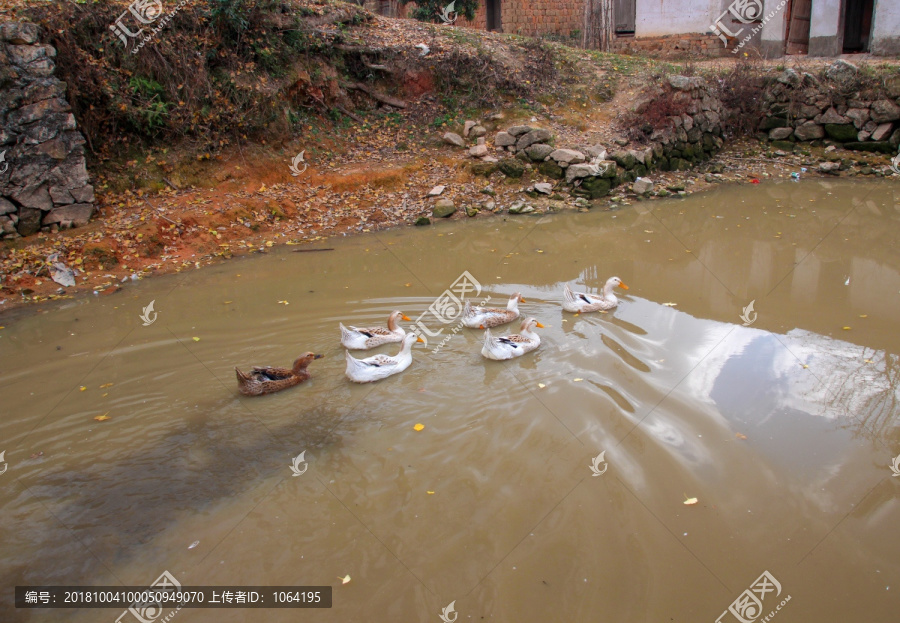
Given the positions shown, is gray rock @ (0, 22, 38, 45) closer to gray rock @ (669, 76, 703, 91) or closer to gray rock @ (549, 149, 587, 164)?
gray rock @ (549, 149, 587, 164)

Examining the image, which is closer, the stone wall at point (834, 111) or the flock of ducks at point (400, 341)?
the flock of ducks at point (400, 341)

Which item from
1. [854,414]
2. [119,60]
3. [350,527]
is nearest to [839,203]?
[854,414]

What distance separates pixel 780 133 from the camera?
1551 cm

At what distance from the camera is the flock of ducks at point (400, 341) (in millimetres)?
6125

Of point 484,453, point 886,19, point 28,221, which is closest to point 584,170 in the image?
point 484,453

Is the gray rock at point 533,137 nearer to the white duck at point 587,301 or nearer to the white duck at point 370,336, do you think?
the white duck at point 587,301

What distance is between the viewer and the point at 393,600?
3.75 metres

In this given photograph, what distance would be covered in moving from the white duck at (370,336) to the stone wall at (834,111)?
44.3ft

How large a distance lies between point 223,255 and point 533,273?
18.5ft

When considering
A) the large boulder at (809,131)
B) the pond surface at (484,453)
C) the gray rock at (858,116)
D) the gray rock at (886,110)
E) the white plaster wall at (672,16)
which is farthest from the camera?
the white plaster wall at (672,16)

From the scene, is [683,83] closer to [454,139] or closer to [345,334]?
[454,139]

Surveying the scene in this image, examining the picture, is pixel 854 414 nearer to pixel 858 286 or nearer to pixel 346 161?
pixel 858 286

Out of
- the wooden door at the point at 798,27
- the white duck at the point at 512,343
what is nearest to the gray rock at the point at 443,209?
the white duck at the point at 512,343

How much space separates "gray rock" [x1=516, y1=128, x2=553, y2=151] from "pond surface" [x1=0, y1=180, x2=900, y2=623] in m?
5.65
